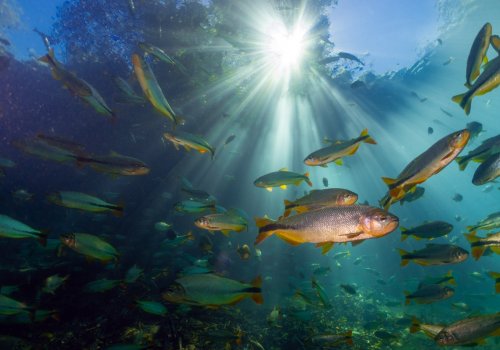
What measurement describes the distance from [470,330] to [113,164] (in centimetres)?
537

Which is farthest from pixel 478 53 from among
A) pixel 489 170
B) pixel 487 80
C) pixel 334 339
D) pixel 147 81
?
pixel 334 339

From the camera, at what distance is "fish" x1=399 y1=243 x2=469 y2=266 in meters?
4.49

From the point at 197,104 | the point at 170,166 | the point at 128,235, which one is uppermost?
the point at 197,104

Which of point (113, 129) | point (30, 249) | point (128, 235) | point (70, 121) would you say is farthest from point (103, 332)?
point (70, 121)

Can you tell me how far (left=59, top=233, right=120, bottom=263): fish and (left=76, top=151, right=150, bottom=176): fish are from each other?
3.68ft

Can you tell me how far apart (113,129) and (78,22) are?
7.40 meters

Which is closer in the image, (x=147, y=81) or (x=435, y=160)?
(x=435, y=160)

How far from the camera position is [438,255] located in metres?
4.59

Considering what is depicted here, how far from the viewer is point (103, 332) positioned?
630 cm

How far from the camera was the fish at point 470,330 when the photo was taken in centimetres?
343

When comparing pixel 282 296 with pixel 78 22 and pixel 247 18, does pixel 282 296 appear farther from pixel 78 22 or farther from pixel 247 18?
pixel 78 22

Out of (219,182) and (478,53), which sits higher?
(219,182)

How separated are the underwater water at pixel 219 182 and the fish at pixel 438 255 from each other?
26 mm

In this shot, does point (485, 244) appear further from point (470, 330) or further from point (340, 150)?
point (340, 150)
